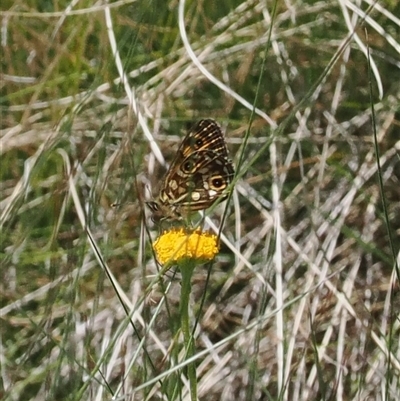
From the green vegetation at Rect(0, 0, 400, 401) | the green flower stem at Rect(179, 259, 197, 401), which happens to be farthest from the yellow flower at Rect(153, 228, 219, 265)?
the green vegetation at Rect(0, 0, 400, 401)

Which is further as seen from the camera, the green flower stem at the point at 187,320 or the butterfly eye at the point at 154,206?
the butterfly eye at the point at 154,206

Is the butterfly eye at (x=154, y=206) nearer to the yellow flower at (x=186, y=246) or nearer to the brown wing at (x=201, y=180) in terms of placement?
the brown wing at (x=201, y=180)

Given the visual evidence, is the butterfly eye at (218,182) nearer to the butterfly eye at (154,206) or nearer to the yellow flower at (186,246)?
the butterfly eye at (154,206)

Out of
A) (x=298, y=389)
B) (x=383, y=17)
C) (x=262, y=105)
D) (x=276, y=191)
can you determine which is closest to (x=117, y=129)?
(x=262, y=105)

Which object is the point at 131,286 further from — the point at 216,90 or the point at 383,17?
the point at 383,17

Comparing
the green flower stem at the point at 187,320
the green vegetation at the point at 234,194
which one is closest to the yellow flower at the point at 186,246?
the green flower stem at the point at 187,320

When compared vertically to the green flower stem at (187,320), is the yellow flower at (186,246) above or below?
above

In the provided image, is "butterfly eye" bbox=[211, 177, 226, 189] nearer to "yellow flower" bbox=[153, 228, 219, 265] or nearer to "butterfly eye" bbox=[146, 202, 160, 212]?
"butterfly eye" bbox=[146, 202, 160, 212]
